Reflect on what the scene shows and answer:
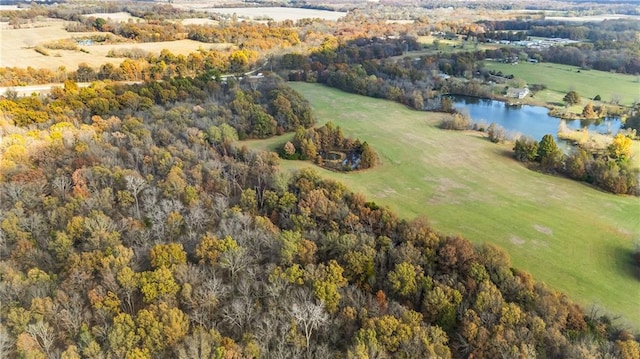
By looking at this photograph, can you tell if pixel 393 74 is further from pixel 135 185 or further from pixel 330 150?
pixel 135 185

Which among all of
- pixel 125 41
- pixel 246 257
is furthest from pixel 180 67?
pixel 246 257

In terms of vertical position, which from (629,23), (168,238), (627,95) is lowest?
(168,238)

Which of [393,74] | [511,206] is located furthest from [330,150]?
[393,74]

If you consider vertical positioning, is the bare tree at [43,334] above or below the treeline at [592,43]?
below

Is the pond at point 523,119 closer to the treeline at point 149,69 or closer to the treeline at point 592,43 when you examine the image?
the treeline at point 592,43

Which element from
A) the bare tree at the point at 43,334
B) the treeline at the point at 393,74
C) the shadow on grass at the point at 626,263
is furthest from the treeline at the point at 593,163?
the bare tree at the point at 43,334

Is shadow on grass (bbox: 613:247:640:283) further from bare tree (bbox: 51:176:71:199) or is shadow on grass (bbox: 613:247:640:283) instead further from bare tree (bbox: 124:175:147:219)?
bare tree (bbox: 51:176:71:199)

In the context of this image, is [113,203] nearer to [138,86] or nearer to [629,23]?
[138,86]
